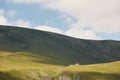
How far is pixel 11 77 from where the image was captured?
199500 millimetres

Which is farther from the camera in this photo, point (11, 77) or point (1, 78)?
point (11, 77)

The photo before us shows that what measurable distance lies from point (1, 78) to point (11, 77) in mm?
23730

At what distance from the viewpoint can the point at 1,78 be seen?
176m
